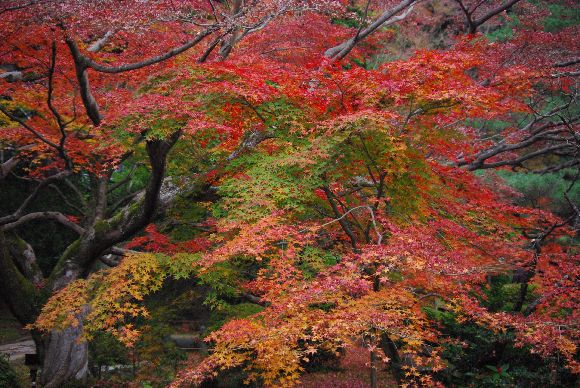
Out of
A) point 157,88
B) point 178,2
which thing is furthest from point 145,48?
point 157,88

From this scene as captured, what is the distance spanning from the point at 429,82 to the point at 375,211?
216 centimetres

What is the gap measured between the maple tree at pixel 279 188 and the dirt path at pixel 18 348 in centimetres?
470

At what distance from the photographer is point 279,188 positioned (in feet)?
21.7

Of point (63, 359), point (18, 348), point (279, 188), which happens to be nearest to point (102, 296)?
point (63, 359)

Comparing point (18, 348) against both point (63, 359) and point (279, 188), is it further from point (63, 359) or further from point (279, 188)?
point (279, 188)

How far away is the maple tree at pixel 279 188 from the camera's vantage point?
5.77 metres

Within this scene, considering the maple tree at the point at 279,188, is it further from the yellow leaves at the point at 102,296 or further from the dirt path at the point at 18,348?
the dirt path at the point at 18,348

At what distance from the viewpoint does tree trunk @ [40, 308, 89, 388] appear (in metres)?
8.66

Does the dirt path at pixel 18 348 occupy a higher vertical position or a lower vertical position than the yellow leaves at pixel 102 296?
lower

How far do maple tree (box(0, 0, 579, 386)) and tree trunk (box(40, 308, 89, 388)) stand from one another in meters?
0.03

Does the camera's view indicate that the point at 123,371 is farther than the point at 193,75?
Yes

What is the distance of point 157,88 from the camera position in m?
7.52

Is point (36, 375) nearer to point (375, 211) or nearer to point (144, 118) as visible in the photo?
point (144, 118)

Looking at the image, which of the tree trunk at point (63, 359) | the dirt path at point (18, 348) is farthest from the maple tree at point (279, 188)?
the dirt path at point (18, 348)
